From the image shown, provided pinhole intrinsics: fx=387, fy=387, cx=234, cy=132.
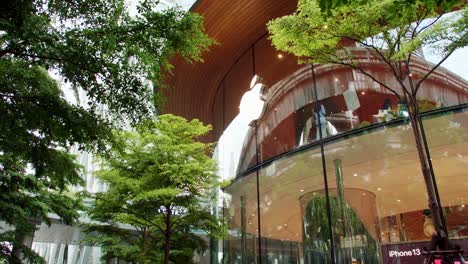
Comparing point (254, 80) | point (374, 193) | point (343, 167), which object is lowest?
point (374, 193)

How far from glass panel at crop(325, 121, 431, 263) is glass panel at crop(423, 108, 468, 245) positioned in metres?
0.52

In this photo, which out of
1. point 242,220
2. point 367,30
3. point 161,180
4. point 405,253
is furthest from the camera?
point 242,220

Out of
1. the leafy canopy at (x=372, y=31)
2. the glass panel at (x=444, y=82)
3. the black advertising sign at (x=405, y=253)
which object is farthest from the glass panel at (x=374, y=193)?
the leafy canopy at (x=372, y=31)

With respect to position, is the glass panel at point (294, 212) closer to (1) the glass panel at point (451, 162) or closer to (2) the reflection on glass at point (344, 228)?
(2) the reflection on glass at point (344, 228)

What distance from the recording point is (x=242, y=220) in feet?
45.6

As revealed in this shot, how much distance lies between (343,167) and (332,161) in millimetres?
460

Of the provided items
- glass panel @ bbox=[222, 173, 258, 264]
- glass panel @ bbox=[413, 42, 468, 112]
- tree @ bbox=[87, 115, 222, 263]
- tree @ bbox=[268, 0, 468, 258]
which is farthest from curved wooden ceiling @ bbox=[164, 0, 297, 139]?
tree @ bbox=[268, 0, 468, 258]

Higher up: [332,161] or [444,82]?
[444,82]

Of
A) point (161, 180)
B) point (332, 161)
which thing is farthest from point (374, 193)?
point (161, 180)

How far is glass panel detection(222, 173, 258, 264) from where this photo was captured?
1309cm

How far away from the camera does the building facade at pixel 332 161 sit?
935cm

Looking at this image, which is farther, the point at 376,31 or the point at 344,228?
the point at 344,228

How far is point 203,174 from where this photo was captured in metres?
11.0

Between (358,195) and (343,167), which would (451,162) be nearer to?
(358,195)
